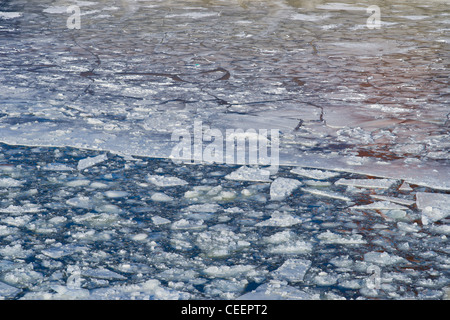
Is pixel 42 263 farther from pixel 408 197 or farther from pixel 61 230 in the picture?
pixel 408 197

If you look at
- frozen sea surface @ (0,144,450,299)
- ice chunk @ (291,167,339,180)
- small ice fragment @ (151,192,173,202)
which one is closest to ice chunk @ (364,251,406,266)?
frozen sea surface @ (0,144,450,299)

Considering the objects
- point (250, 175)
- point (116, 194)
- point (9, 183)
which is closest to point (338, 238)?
point (250, 175)

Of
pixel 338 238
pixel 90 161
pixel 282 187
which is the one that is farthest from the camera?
pixel 90 161

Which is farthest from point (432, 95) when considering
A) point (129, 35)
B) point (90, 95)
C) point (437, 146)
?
point (129, 35)

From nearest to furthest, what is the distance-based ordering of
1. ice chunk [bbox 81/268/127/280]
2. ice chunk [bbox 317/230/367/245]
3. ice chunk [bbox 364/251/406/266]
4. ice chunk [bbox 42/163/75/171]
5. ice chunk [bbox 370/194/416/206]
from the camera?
1. ice chunk [bbox 81/268/127/280]
2. ice chunk [bbox 364/251/406/266]
3. ice chunk [bbox 317/230/367/245]
4. ice chunk [bbox 370/194/416/206]
5. ice chunk [bbox 42/163/75/171]

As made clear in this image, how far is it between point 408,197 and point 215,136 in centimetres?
142

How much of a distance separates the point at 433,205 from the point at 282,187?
0.75m

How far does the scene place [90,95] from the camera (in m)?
5.01

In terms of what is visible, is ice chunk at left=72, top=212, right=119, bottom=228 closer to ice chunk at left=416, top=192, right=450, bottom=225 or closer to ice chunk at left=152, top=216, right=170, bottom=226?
ice chunk at left=152, top=216, right=170, bottom=226

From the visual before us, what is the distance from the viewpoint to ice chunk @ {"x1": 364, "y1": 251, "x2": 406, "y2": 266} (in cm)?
240

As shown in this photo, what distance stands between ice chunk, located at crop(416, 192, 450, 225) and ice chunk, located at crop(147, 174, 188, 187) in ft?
3.96

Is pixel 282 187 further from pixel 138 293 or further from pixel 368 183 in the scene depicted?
pixel 138 293

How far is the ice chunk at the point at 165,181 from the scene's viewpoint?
322cm

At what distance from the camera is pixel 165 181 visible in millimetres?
3254
